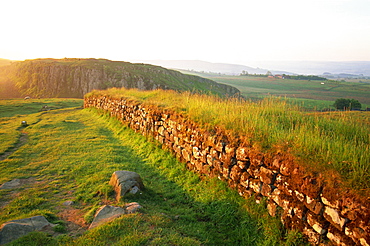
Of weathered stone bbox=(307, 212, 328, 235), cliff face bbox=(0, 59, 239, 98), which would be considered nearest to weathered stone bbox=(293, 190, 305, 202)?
weathered stone bbox=(307, 212, 328, 235)

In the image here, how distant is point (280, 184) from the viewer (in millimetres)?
4586

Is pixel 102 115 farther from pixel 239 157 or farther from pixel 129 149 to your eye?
pixel 239 157

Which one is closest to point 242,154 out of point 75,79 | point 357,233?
point 357,233

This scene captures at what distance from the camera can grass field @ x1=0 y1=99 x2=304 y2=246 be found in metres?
4.35

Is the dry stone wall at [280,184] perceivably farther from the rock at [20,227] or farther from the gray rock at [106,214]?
the rock at [20,227]

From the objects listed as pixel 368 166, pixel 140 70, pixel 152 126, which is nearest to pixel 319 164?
pixel 368 166

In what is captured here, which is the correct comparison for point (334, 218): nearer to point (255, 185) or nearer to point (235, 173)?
point (255, 185)

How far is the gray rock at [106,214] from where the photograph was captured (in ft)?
15.8

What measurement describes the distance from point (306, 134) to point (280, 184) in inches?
58.8

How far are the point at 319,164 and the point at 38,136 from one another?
47.8 ft

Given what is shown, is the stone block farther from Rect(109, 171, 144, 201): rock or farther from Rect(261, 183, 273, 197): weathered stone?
Rect(109, 171, 144, 201): rock

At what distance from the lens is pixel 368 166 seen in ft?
12.6

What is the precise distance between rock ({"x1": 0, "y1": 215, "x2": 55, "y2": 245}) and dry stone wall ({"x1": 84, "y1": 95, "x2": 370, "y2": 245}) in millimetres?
4299

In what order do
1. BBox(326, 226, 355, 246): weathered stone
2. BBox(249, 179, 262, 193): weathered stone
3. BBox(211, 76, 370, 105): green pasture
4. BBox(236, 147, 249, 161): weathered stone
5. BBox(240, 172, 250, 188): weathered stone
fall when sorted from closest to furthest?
1. BBox(326, 226, 355, 246): weathered stone
2. BBox(249, 179, 262, 193): weathered stone
3. BBox(240, 172, 250, 188): weathered stone
4. BBox(236, 147, 249, 161): weathered stone
5. BBox(211, 76, 370, 105): green pasture
